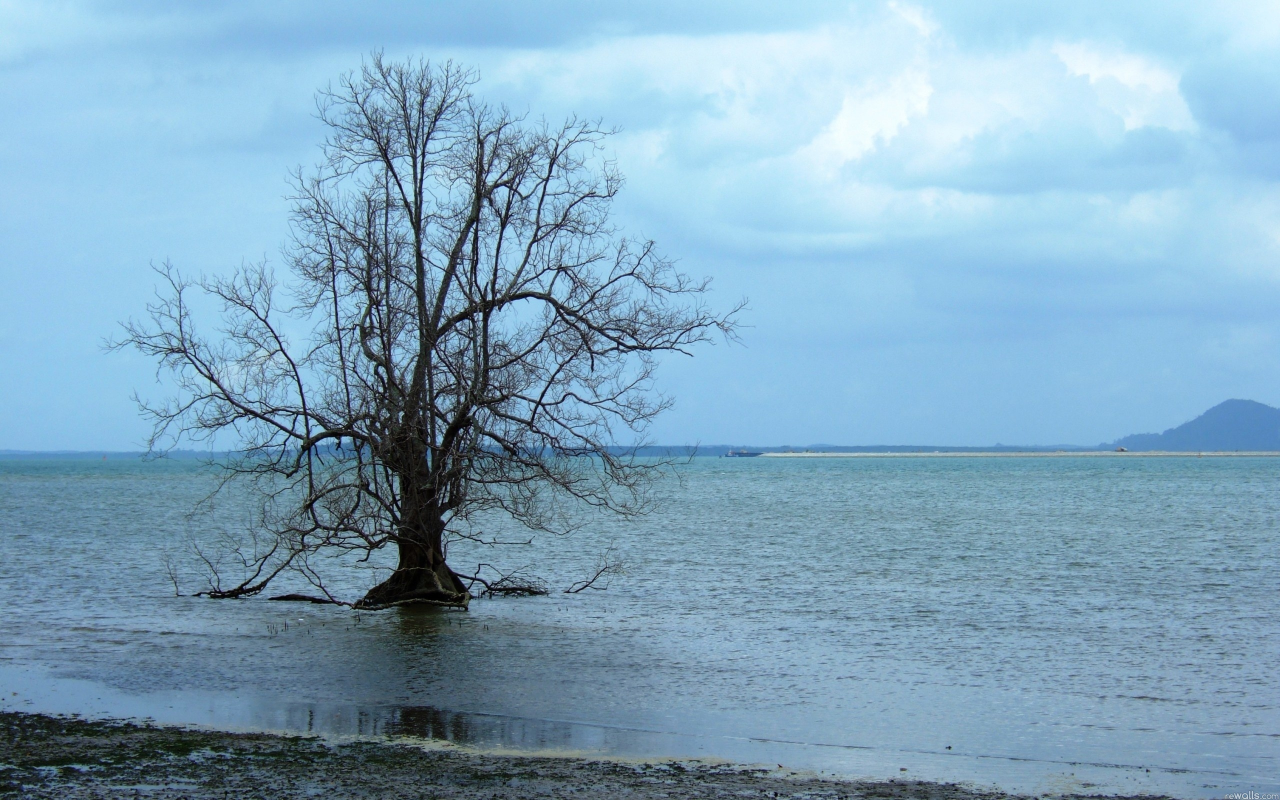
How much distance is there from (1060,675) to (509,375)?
10.4 metres

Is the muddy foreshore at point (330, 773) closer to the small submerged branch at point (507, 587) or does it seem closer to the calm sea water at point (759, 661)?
the calm sea water at point (759, 661)

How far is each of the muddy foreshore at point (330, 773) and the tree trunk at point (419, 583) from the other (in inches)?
391

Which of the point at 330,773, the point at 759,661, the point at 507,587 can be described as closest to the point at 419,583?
the point at 507,587

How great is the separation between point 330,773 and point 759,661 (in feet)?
30.6

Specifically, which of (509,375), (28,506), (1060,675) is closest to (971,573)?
(1060,675)

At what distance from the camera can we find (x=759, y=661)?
61.9ft

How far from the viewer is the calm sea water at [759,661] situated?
522 inches

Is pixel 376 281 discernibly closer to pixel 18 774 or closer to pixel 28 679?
pixel 28 679

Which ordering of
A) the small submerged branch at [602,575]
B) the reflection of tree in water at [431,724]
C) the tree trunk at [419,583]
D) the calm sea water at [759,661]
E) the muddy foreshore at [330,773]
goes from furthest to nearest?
1. the small submerged branch at [602,575]
2. the tree trunk at [419,583]
3. the calm sea water at [759,661]
4. the reflection of tree in water at [431,724]
5. the muddy foreshore at [330,773]

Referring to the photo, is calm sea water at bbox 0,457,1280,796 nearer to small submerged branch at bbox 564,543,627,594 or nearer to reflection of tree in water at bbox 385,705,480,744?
reflection of tree in water at bbox 385,705,480,744

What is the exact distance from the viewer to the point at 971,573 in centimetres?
Answer: 3428

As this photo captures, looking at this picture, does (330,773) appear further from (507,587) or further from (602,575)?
(602,575)

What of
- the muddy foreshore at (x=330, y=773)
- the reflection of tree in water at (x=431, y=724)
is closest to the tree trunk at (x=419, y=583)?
the reflection of tree in water at (x=431, y=724)

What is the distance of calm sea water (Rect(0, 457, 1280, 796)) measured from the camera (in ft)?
43.5
